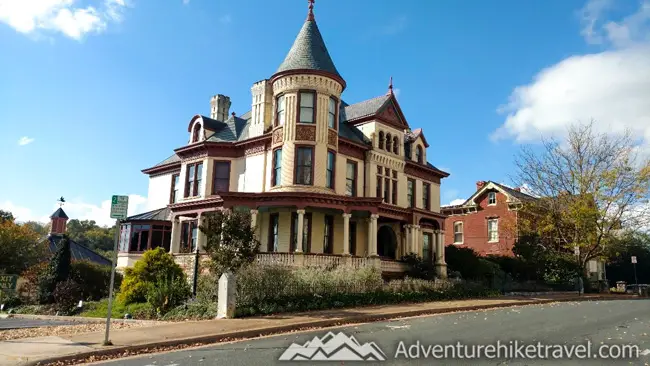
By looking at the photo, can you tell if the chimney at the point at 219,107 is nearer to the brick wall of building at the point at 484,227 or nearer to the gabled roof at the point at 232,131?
the gabled roof at the point at 232,131

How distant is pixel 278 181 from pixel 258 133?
3.92 metres

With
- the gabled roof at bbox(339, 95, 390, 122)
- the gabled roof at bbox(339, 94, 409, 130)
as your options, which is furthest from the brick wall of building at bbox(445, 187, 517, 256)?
the gabled roof at bbox(339, 95, 390, 122)

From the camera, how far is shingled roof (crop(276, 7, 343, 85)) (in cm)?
2811

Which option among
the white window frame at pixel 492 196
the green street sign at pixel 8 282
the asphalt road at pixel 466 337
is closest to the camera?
the asphalt road at pixel 466 337

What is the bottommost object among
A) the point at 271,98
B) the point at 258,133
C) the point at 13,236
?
the point at 13,236

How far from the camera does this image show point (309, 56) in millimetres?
28500

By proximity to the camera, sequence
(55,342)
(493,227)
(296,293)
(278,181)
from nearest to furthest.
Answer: (55,342), (296,293), (278,181), (493,227)

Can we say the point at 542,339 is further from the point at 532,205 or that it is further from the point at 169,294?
the point at 532,205

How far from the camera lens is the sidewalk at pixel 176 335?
1045 centimetres

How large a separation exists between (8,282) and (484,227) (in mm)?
37713

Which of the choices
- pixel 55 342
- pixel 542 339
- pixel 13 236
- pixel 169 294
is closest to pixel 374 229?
pixel 169 294

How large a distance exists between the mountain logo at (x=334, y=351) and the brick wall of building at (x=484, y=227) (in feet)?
114

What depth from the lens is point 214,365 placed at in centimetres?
928

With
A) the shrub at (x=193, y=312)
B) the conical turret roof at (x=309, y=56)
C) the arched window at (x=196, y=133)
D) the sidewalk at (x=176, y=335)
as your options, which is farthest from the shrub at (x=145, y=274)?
the conical turret roof at (x=309, y=56)
